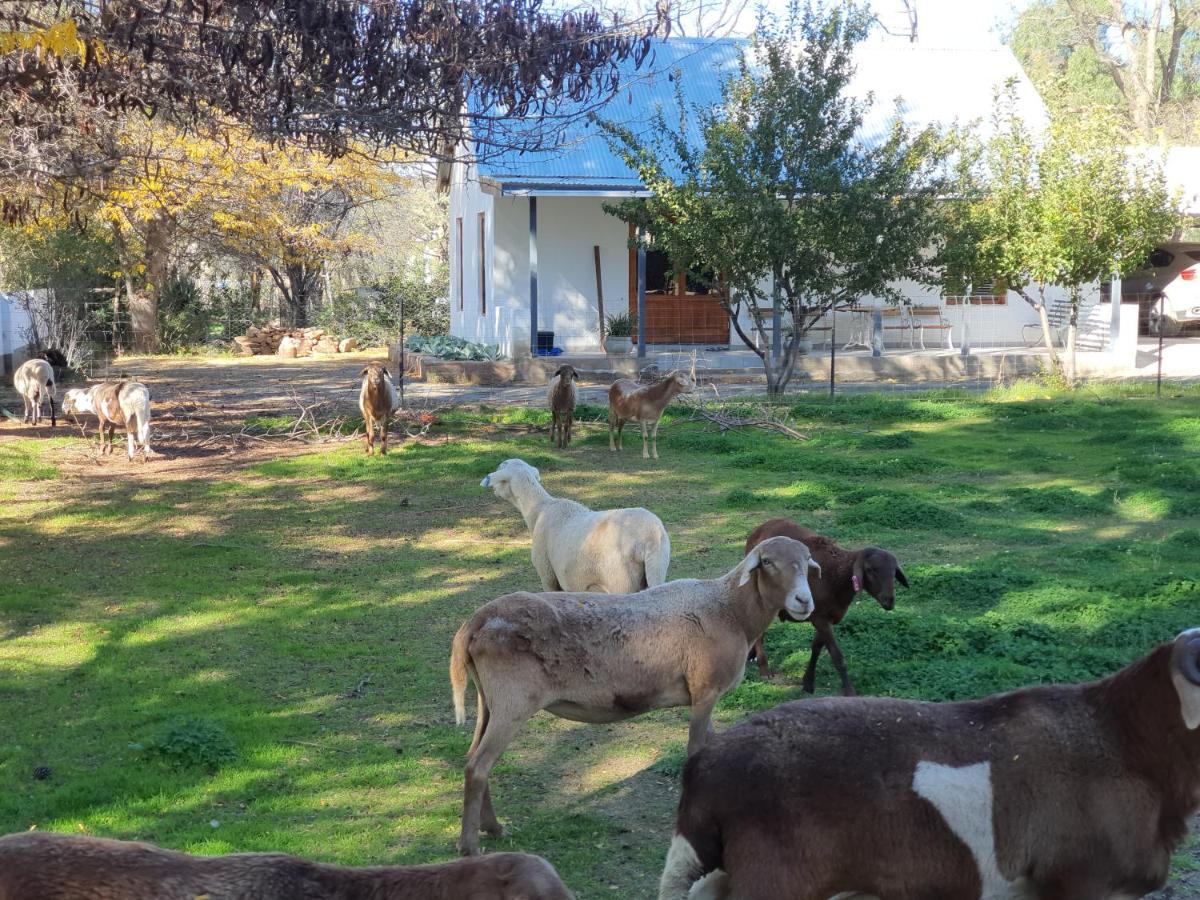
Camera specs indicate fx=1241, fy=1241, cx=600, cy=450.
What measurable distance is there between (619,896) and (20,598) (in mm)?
7170

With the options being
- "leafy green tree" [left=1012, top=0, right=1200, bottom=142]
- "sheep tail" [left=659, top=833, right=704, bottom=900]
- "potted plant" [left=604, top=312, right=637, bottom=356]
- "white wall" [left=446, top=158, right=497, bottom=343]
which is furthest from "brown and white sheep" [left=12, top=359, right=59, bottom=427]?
"leafy green tree" [left=1012, top=0, right=1200, bottom=142]

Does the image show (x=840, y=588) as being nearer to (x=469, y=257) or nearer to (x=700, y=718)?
(x=700, y=718)

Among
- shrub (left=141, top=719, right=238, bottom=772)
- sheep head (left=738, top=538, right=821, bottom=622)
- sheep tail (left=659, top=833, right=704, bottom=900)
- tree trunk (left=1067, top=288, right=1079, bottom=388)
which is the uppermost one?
tree trunk (left=1067, top=288, right=1079, bottom=388)

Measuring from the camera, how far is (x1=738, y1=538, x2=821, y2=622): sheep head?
6613 millimetres

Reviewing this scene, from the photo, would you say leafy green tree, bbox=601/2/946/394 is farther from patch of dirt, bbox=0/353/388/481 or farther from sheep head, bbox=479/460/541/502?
sheep head, bbox=479/460/541/502

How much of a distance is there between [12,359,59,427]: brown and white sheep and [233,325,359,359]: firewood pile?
669 inches

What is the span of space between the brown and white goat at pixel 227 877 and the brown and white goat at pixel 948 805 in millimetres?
1065

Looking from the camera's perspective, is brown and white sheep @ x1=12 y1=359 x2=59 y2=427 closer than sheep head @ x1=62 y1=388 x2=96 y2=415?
No

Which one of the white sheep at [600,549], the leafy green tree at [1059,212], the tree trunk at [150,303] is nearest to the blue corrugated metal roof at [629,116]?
the leafy green tree at [1059,212]

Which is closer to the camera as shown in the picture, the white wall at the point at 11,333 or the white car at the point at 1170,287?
the white wall at the point at 11,333

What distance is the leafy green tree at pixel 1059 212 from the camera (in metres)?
22.6

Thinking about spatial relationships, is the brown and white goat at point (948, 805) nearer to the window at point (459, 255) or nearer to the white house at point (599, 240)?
the white house at point (599, 240)

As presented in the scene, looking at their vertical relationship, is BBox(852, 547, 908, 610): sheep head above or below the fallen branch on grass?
below

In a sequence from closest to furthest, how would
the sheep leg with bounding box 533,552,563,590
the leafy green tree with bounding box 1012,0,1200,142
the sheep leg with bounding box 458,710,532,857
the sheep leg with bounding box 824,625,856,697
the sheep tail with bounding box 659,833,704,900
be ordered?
the sheep tail with bounding box 659,833,704,900
the sheep leg with bounding box 458,710,532,857
the sheep leg with bounding box 824,625,856,697
the sheep leg with bounding box 533,552,563,590
the leafy green tree with bounding box 1012,0,1200,142
